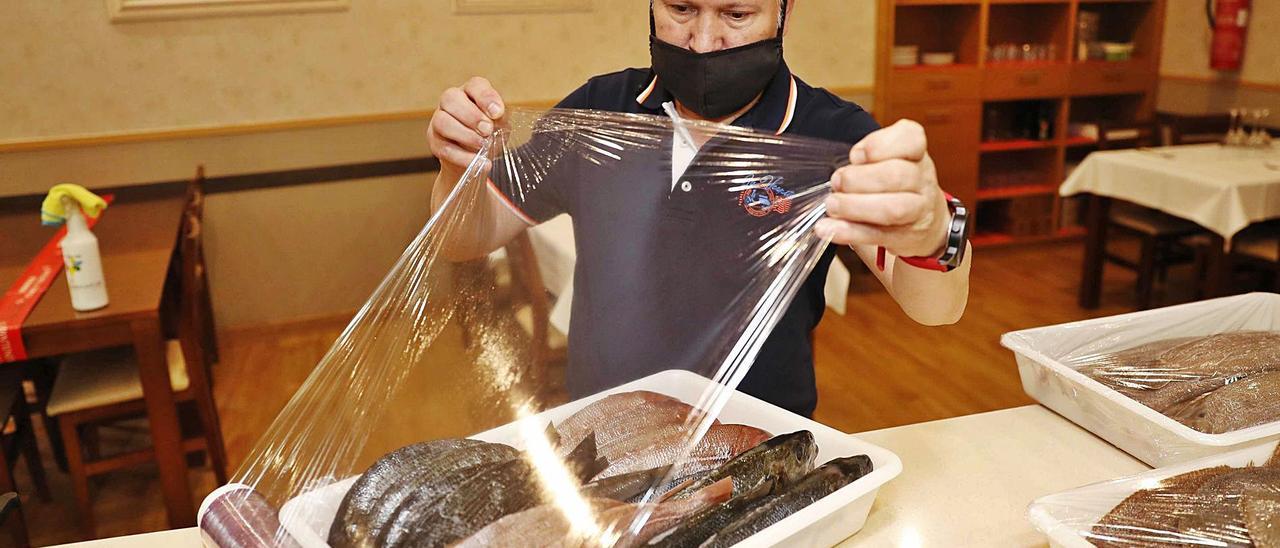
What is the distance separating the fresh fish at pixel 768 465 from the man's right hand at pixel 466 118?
0.60m

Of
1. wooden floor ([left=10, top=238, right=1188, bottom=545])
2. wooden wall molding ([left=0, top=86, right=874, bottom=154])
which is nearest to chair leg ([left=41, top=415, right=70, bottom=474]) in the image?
wooden floor ([left=10, top=238, right=1188, bottom=545])

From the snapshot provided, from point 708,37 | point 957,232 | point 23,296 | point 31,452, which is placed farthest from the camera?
point 31,452

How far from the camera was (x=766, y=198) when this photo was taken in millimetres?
1137

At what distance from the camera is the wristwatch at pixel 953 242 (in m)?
1.02

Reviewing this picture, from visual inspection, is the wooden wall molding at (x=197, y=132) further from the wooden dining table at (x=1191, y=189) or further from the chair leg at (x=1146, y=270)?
the chair leg at (x=1146, y=270)

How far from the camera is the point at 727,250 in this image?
1.13 metres

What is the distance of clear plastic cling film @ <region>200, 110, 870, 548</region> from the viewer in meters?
0.94

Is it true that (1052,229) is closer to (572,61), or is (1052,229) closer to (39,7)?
(572,61)

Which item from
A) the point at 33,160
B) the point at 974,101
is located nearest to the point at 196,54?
the point at 33,160

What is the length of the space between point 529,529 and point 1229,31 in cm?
549

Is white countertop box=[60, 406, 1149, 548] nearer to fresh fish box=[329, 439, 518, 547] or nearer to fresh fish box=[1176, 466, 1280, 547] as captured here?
fresh fish box=[1176, 466, 1280, 547]

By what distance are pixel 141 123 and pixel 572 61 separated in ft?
6.53

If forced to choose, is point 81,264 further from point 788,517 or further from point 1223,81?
point 1223,81

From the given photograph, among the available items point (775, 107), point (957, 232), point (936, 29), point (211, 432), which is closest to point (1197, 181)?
point (936, 29)
